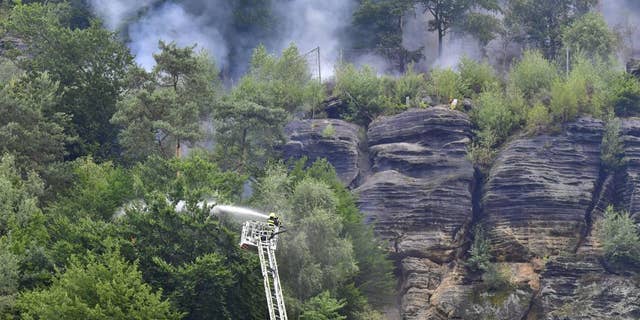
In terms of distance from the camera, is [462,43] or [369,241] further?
[462,43]

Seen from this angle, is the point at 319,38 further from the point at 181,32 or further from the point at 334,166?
the point at 334,166

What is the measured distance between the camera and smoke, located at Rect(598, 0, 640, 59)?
56.9 m

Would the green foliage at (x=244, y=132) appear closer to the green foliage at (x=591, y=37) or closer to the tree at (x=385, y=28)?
the tree at (x=385, y=28)

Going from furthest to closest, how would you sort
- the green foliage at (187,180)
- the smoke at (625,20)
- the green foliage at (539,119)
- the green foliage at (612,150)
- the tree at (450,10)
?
the tree at (450,10) → the smoke at (625,20) → the green foliage at (539,119) → the green foliage at (612,150) → the green foliage at (187,180)

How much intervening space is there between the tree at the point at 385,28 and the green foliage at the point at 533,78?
9.27m

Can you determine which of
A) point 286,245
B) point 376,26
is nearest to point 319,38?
point 376,26

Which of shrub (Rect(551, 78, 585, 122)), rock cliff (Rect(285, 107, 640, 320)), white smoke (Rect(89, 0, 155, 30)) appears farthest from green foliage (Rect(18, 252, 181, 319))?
white smoke (Rect(89, 0, 155, 30))

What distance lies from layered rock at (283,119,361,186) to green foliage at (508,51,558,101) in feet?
25.8

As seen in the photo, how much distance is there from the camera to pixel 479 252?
43469mm

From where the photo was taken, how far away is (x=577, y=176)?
146ft

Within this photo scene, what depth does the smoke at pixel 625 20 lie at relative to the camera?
2242 inches

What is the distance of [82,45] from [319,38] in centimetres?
1637

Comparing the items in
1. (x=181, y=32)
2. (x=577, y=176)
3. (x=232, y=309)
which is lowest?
(x=232, y=309)

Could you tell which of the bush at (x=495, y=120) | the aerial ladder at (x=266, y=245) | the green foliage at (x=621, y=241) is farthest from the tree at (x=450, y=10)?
the aerial ladder at (x=266, y=245)
